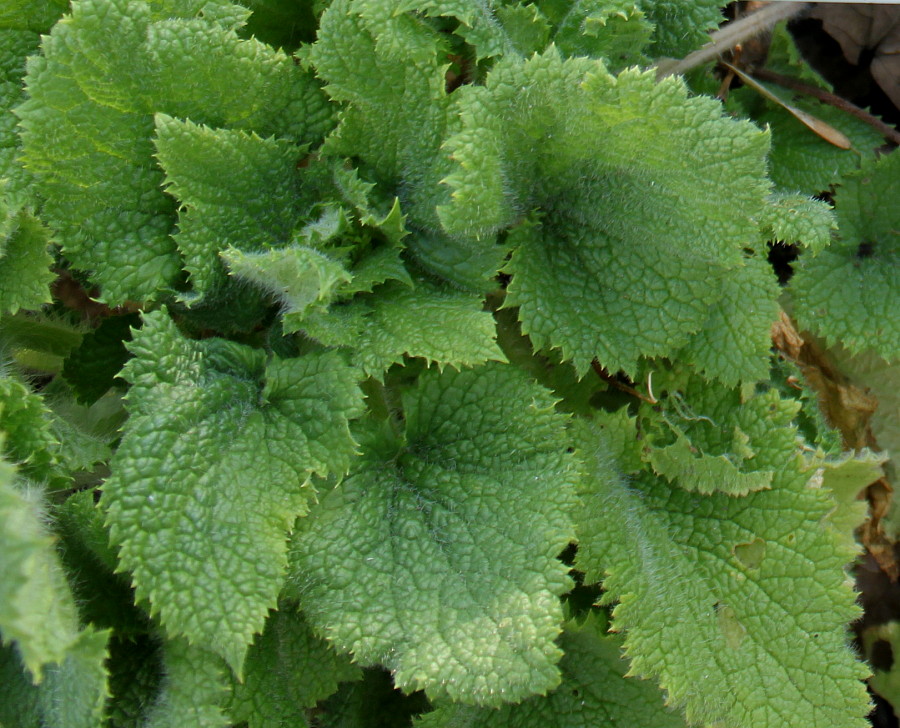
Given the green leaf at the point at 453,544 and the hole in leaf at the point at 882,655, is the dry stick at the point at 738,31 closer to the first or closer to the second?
the green leaf at the point at 453,544

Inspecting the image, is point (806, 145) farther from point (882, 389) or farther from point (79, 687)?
point (79, 687)

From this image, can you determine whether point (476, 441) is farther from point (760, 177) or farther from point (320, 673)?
point (760, 177)

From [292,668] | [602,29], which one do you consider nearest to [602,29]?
[602,29]

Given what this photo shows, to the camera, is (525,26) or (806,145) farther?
(806,145)

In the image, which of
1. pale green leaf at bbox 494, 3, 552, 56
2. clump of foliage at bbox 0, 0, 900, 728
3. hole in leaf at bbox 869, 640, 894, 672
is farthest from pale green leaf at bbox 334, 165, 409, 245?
hole in leaf at bbox 869, 640, 894, 672

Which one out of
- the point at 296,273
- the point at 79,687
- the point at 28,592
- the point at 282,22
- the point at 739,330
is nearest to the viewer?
the point at 28,592

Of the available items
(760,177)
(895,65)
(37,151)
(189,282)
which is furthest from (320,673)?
(895,65)
